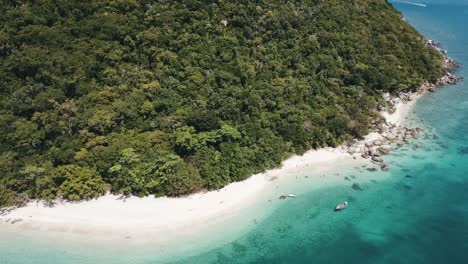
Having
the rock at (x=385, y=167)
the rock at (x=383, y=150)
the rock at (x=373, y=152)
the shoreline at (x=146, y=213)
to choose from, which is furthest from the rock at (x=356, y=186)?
the rock at (x=383, y=150)

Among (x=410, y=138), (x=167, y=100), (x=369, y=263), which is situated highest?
(x=167, y=100)

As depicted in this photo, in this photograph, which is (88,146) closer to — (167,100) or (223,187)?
(167,100)

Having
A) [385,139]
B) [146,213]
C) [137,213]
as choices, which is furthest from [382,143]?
[137,213]

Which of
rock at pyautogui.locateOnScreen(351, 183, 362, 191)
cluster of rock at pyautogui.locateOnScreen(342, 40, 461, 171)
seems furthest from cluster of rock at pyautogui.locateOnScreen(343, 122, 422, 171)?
rock at pyautogui.locateOnScreen(351, 183, 362, 191)

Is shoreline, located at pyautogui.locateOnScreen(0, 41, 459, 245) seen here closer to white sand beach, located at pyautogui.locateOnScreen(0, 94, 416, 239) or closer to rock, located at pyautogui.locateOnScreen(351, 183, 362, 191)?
white sand beach, located at pyautogui.locateOnScreen(0, 94, 416, 239)

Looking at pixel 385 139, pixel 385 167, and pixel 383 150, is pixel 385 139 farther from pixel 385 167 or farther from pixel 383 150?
pixel 385 167

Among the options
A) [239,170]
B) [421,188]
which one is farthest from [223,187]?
[421,188]
